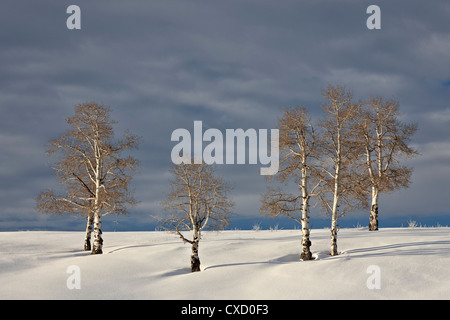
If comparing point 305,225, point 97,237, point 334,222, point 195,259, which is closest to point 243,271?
point 195,259

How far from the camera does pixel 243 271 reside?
22500mm

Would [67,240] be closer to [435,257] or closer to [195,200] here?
[195,200]

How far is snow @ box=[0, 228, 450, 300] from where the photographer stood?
61.7 ft

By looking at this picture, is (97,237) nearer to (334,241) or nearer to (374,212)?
(334,241)

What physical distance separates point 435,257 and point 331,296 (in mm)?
8120

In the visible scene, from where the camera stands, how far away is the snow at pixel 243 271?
18.8 metres

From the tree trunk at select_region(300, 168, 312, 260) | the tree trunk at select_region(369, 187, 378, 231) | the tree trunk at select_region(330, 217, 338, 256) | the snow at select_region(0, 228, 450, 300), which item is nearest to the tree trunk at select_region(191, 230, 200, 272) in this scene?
the snow at select_region(0, 228, 450, 300)

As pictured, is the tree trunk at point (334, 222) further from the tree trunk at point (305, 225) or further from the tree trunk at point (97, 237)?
the tree trunk at point (97, 237)

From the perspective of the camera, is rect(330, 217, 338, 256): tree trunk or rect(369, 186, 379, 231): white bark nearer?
rect(330, 217, 338, 256): tree trunk

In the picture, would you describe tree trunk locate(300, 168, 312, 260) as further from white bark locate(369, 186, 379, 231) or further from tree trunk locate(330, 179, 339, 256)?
white bark locate(369, 186, 379, 231)

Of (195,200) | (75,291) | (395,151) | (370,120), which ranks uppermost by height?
(370,120)
